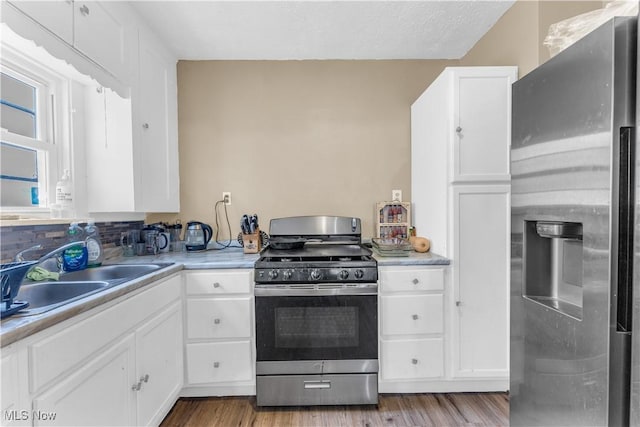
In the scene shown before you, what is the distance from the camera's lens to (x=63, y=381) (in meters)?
1.06

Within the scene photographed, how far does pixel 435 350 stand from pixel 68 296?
6.55 feet

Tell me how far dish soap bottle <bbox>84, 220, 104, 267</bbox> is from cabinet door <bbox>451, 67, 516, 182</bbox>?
216 centimetres

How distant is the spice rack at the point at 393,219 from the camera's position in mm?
2572

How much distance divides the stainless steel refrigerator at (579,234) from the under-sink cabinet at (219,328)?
4.69ft

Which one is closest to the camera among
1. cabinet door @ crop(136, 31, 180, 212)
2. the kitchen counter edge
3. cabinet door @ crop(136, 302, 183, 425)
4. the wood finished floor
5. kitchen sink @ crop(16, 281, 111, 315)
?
the kitchen counter edge

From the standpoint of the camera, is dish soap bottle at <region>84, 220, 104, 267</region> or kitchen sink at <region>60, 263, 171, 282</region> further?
dish soap bottle at <region>84, 220, 104, 267</region>

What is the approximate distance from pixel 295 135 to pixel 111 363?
1945mm

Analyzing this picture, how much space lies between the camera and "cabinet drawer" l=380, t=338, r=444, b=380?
200 cm

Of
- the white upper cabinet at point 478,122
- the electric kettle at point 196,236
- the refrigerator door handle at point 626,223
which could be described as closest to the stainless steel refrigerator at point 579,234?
the refrigerator door handle at point 626,223

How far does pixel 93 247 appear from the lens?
73.0 inches

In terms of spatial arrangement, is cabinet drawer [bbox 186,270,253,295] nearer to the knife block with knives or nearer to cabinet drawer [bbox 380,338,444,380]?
the knife block with knives

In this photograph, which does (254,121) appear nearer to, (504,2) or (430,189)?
(430,189)

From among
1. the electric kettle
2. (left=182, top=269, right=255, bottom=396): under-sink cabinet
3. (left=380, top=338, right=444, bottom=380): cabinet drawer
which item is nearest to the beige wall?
the electric kettle

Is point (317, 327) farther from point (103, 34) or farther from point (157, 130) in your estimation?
point (103, 34)
